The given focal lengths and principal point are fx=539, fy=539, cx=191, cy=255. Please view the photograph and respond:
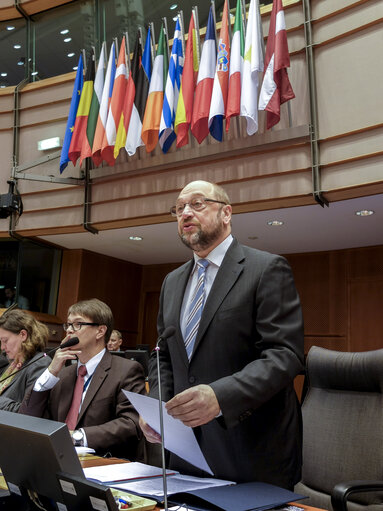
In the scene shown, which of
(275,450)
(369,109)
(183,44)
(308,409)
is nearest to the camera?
(275,450)

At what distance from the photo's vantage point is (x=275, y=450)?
152 centimetres

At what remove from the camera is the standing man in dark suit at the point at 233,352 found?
56.2 inches

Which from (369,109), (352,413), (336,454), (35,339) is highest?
(369,109)

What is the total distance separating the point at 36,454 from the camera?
1.11 meters

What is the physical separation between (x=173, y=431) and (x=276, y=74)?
15.7 feet

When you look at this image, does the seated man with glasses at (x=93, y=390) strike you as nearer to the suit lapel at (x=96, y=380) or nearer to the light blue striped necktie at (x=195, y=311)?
the suit lapel at (x=96, y=380)

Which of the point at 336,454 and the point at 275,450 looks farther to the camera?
the point at 336,454

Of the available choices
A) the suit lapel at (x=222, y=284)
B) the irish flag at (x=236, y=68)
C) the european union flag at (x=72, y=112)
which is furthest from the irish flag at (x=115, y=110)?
the suit lapel at (x=222, y=284)

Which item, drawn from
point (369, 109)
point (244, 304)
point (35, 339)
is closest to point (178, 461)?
point (244, 304)

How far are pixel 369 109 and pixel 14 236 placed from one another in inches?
200

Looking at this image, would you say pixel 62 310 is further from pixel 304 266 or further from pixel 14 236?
pixel 304 266

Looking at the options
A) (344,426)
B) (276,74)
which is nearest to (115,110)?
(276,74)

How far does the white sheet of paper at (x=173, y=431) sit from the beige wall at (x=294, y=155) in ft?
13.6

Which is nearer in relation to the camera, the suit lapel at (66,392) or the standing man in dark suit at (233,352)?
the standing man in dark suit at (233,352)
